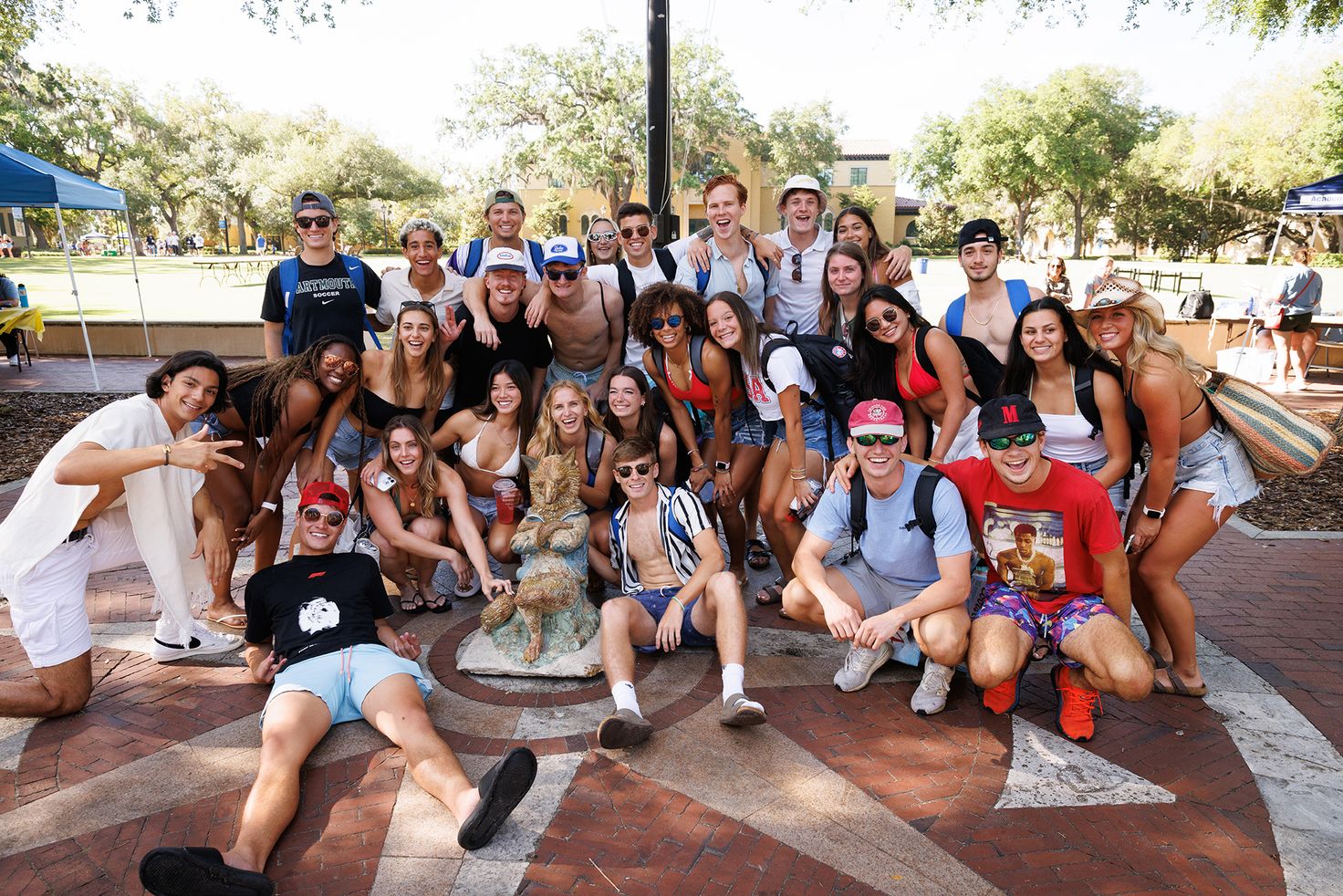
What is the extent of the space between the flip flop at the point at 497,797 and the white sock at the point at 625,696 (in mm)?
635

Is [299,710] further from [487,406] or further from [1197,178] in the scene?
[1197,178]

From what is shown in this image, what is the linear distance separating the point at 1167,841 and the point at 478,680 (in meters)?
3.07

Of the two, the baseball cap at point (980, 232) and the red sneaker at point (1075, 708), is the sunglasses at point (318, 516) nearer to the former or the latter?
the red sneaker at point (1075, 708)

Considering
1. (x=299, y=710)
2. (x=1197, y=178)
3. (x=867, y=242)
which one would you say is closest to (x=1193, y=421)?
(x=867, y=242)

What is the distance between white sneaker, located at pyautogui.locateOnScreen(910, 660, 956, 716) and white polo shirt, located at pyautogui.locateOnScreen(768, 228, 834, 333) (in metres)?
Answer: 2.45

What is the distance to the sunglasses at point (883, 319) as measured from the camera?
434 cm

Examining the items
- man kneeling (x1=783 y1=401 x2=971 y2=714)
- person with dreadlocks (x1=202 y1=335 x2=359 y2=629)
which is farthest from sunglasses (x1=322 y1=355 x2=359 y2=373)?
man kneeling (x1=783 y1=401 x2=971 y2=714)

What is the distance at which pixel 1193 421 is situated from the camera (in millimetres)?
3949

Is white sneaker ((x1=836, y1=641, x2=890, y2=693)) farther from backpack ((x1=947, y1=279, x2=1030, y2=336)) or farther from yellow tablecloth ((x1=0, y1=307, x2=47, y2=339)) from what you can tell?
yellow tablecloth ((x1=0, y1=307, x2=47, y2=339))

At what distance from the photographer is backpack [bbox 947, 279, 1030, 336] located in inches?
187

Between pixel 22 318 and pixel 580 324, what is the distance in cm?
1316

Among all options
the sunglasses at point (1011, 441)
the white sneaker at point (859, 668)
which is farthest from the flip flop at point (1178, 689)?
the sunglasses at point (1011, 441)

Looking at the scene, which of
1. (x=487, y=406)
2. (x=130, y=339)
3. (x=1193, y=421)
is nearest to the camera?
(x=1193, y=421)

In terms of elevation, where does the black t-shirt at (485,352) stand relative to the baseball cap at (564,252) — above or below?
below
